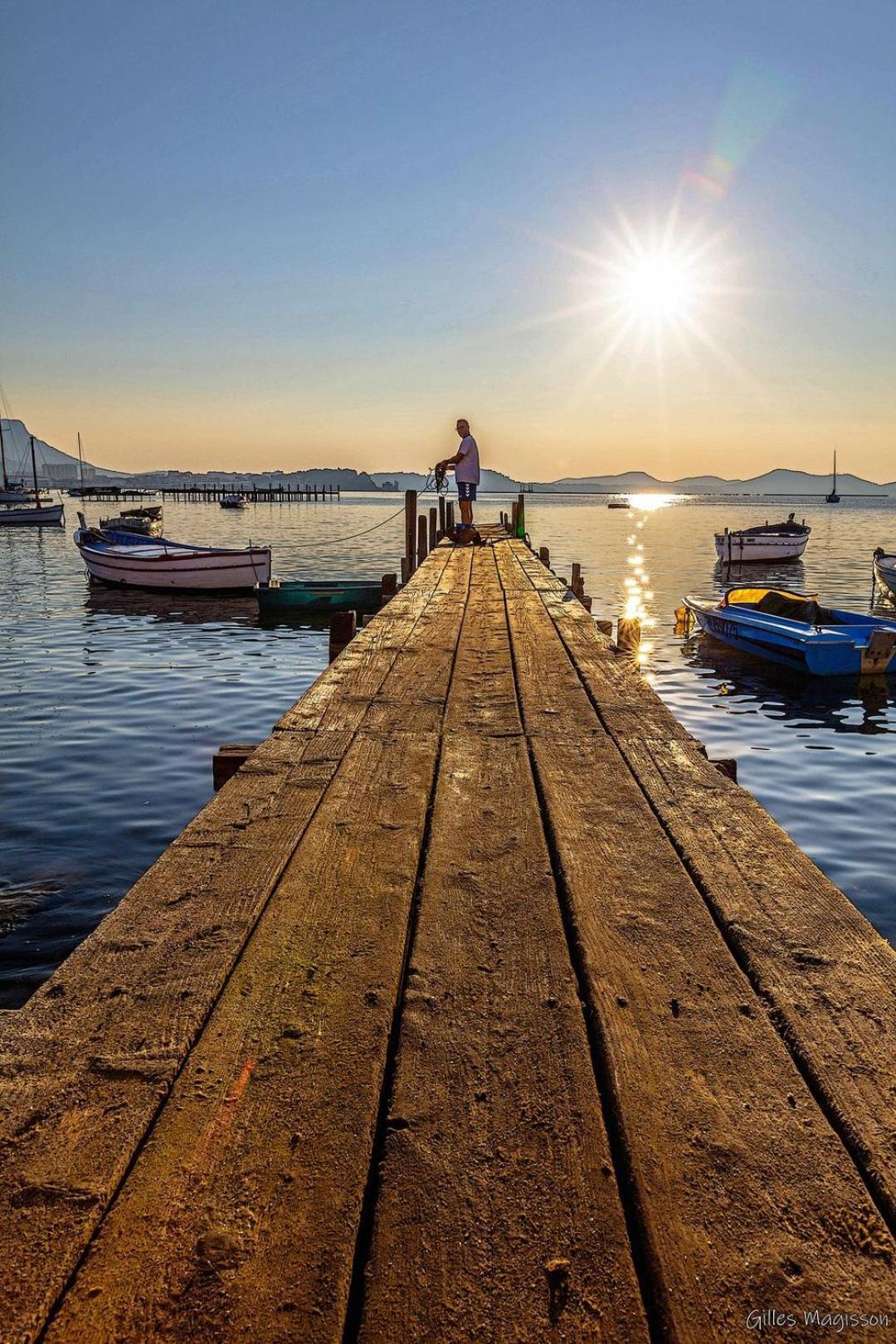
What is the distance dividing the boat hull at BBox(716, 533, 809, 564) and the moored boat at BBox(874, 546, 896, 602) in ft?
35.0

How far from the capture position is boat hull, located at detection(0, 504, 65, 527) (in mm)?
64562

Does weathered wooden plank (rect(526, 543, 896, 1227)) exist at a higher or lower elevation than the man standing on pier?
lower

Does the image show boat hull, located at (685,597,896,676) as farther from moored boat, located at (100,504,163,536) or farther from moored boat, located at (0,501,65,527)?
moored boat, located at (0,501,65,527)

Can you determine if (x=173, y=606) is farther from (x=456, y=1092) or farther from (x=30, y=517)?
(x=30, y=517)

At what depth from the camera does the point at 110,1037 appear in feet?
6.02

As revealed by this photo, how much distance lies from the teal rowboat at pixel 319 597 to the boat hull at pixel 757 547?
21528 millimetres

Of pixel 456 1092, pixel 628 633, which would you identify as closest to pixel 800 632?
pixel 628 633

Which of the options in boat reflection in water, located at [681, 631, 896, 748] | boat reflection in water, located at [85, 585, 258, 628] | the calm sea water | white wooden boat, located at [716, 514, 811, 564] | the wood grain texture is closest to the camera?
the wood grain texture

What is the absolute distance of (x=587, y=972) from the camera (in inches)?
83.4

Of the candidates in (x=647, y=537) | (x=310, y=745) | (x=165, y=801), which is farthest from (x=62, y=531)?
(x=310, y=745)

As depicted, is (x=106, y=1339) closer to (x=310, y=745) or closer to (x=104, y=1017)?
(x=104, y=1017)

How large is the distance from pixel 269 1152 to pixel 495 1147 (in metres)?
0.41

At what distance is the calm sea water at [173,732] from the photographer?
7.10m

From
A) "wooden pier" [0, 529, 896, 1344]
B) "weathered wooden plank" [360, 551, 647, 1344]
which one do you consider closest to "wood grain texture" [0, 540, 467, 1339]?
"wooden pier" [0, 529, 896, 1344]
